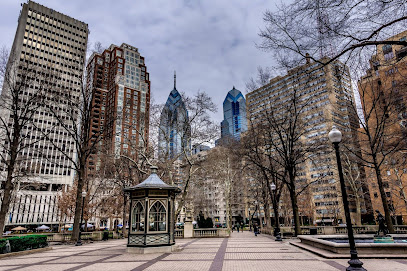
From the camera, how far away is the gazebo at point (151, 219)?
14.5 meters

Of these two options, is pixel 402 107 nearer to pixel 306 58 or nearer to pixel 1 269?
pixel 306 58

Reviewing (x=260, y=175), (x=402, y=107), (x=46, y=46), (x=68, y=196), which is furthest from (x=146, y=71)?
(x=402, y=107)

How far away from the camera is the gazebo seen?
1449cm

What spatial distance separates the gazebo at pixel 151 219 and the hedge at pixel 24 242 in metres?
6.75

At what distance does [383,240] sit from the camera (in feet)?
38.3

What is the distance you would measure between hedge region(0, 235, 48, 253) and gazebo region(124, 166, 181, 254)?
6.75 m

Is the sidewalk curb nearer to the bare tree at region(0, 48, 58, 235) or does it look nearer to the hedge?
the hedge

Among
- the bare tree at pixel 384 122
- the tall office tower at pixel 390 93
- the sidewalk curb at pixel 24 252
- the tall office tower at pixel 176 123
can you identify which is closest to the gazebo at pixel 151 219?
the sidewalk curb at pixel 24 252

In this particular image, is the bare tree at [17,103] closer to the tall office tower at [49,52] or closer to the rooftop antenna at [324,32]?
the rooftop antenna at [324,32]

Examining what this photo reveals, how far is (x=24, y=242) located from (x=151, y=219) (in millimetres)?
8438

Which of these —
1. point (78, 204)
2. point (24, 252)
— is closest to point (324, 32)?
point (24, 252)

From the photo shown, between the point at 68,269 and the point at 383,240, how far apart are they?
13.6 m

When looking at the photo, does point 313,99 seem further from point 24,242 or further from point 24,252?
point 24,252

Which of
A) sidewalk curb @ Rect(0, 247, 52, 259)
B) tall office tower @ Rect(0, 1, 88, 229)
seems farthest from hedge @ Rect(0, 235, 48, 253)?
tall office tower @ Rect(0, 1, 88, 229)
